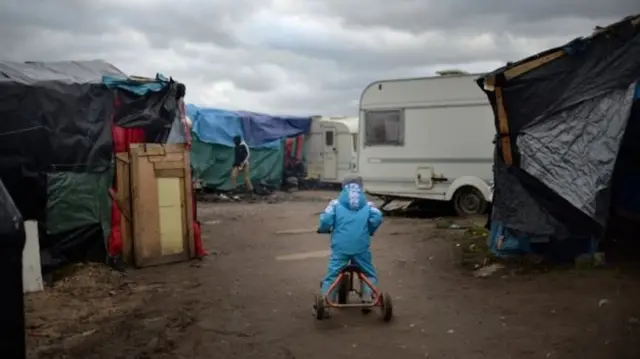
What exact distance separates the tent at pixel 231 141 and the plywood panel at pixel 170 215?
11581mm

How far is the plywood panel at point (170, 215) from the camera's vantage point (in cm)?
997

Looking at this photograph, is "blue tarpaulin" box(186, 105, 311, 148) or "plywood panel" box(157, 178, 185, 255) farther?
"blue tarpaulin" box(186, 105, 311, 148)

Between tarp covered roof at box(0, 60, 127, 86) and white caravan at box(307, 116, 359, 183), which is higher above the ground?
tarp covered roof at box(0, 60, 127, 86)

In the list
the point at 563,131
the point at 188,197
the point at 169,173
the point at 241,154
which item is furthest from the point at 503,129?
the point at 241,154

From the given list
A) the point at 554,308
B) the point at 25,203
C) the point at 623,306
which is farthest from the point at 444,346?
the point at 25,203

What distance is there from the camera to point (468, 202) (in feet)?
48.9

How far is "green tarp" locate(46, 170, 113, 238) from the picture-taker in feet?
30.0

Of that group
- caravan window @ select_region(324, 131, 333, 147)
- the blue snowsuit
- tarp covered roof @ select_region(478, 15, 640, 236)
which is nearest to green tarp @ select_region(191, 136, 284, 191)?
caravan window @ select_region(324, 131, 333, 147)

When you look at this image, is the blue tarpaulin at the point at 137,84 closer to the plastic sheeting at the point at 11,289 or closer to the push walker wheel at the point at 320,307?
the push walker wheel at the point at 320,307

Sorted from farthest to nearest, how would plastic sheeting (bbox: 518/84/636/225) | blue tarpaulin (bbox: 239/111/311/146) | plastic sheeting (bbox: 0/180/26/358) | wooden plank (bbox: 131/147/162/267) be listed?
blue tarpaulin (bbox: 239/111/311/146)
wooden plank (bbox: 131/147/162/267)
plastic sheeting (bbox: 518/84/636/225)
plastic sheeting (bbox: 0/180/26/358)

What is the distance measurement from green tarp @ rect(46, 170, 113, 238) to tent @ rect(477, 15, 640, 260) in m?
5.34

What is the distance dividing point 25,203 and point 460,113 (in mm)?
9053

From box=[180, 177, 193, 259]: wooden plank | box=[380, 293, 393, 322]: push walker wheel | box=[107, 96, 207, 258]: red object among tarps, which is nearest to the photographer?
box=[380, 293, 393, 322]: push walker wheel

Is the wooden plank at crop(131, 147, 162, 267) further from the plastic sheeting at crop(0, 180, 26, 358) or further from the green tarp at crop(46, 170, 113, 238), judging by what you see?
the plastic sheeting at crop(0, 180, 26, 358)
